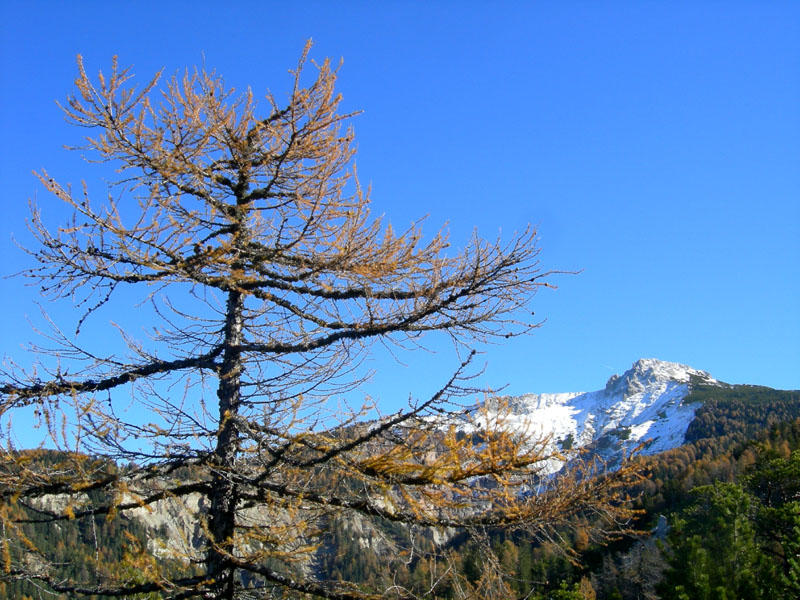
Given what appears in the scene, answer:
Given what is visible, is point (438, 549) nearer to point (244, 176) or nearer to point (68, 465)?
point (68, 465)

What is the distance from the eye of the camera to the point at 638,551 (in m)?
49.0

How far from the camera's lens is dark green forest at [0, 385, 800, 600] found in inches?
191

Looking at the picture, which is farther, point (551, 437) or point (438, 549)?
point (438, 549)

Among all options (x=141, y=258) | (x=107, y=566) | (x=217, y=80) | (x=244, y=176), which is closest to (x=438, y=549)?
(x=107, y=566)

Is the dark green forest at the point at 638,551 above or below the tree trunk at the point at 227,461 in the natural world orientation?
below

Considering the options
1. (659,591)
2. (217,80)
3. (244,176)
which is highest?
(217,80)

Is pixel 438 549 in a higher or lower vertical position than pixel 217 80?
lower

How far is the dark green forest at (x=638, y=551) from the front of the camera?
16.0 feet

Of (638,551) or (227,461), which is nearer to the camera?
(227,461)

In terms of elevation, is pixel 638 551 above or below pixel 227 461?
below

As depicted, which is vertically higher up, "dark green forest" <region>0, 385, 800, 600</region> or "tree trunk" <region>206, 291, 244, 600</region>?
"tree trunk" <region>206, 291, 244, 600</region>

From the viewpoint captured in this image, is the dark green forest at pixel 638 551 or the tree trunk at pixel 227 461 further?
the tree trunk at pixel 227 461

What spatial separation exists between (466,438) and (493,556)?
1141mm

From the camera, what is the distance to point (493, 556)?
486 cm
